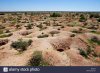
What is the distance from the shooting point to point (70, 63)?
862 centimetres

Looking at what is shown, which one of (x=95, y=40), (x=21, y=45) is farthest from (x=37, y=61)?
(x=95, y=40)

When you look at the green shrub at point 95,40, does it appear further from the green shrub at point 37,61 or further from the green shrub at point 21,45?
the green shrub at point 37,61

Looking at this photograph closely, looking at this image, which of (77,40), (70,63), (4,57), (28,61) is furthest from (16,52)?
(77,40)

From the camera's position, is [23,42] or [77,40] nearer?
[23,42]

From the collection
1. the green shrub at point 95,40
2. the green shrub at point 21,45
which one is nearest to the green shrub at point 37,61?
the green shrub at point 21,45

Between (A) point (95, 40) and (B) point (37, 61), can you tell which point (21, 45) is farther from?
(A) point (95, 40)

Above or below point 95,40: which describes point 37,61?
above

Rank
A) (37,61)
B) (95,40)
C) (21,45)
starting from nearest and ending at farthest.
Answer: (37,61) → (21,45) → (95,40)

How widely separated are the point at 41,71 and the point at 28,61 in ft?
8.79

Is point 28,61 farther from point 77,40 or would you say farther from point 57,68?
point 77,40

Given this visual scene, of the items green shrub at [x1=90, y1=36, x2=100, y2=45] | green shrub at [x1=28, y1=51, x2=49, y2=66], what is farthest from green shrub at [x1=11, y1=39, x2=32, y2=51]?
green shrub at [x1=90, y1=36, x2=100, y2=45]

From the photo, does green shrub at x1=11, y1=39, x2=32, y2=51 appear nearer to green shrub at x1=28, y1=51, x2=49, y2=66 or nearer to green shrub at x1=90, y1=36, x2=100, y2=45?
green shrub at x1=28, y1=51, x2=49, y2=66

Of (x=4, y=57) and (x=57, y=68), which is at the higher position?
(x=57, y=68)

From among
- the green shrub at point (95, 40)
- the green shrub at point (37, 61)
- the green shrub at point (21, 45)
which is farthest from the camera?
the green shrub at point (95, 40)
